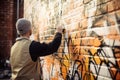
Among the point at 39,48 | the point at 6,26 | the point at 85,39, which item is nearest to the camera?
the point at 85,39

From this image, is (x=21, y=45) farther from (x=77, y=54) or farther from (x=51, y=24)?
(x=51, y=24)

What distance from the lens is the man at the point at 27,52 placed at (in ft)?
11.8

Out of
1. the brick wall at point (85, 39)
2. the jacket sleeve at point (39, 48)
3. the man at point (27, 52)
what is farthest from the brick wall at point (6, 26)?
the jacket sleeve at point (39, 48)

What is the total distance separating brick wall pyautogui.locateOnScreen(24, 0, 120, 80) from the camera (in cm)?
279

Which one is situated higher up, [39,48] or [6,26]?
[6,26]

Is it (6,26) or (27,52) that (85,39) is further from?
(6,26)

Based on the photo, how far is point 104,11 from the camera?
2977 millimetres

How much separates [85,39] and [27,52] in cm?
79

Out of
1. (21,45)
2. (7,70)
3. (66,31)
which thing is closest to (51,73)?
(66,31)

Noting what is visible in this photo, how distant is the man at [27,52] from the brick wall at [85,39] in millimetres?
370

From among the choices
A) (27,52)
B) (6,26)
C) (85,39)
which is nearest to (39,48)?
(27,52)

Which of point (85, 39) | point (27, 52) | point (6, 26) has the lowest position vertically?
point (27, 52)

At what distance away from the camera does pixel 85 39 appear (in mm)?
3457

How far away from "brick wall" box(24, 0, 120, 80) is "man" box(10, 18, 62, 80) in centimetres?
37
